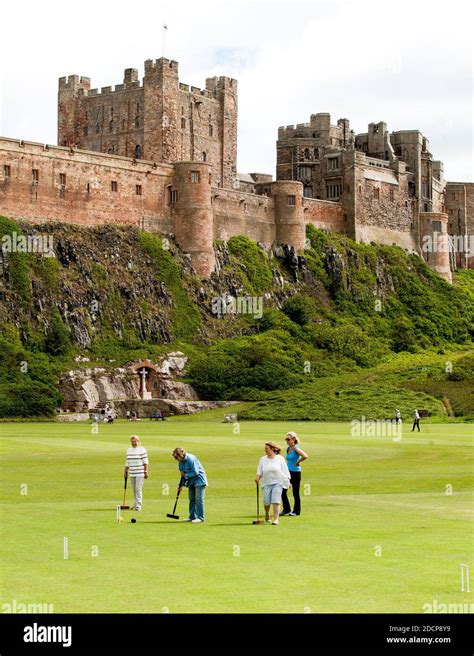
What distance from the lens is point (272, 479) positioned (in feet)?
90.9

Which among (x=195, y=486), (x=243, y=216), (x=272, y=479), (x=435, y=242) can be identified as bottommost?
(x=195, y=486)

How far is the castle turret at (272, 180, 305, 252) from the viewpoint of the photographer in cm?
11531

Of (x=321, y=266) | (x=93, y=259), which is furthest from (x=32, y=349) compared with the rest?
(x=321, y=266)

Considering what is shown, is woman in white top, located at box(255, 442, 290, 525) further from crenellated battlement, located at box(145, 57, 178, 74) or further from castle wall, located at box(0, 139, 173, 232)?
crenellated battlement, located at box(145, 57, 178, 74)

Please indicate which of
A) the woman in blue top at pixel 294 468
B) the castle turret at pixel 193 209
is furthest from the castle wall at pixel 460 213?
the woman in blue top at pixel 294 468

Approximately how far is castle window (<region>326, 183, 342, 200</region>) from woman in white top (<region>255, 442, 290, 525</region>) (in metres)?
101

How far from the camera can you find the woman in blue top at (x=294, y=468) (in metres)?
29.2

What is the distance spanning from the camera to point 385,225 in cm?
12950

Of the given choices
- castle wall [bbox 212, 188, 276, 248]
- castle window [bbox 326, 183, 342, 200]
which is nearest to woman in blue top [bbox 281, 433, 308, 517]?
castle wall [bbox 212, 188, 276, 248]

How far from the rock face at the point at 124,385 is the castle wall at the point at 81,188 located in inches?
502

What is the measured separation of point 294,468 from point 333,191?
99.9m

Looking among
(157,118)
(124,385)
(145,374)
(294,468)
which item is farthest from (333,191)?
(294,468)

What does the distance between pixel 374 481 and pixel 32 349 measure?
53.2 metres

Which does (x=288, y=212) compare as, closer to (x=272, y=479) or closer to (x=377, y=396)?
(x=377, y=396)
